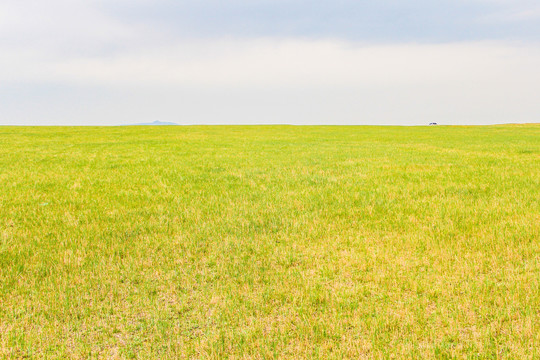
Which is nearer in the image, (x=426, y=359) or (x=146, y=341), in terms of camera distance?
(x=426, y=359)

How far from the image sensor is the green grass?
455 cm

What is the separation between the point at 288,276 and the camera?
→ 641 cm

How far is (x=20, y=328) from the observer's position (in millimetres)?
5008

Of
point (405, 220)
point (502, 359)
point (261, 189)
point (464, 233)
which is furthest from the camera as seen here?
point (261, 189)

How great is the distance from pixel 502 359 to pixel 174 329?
12.4 feet

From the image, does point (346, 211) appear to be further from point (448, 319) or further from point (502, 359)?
point (502, 359)

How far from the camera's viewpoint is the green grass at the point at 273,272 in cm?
455

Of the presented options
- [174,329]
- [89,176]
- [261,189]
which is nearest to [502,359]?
[174,329]

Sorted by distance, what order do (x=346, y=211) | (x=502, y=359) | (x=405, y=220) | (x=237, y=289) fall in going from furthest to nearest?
(x=346, y=211), (x=405, y=220), (x=237, y=289), (x=502, y=359)

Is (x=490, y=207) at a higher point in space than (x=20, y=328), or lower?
higher

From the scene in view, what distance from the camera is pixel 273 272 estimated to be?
656cm

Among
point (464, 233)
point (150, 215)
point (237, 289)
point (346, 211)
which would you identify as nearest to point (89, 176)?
point (150, 215)

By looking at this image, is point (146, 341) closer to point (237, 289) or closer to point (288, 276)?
point (237, 289)

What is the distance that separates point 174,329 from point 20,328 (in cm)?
205
